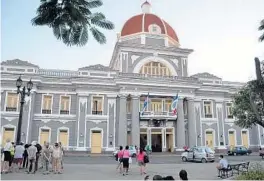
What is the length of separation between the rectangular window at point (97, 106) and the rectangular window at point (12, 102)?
350 inches

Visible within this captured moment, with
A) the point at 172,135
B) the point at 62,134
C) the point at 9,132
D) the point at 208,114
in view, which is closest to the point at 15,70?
the point at 9,132

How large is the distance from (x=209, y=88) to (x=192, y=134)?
7.02m

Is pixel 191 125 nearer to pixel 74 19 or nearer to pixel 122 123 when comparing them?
pixel 122 123

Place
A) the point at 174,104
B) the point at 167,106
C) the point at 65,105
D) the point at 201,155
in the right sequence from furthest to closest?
the point at 167,106 → the point at 65,105 → the point at 174,104 → the point at 201,155

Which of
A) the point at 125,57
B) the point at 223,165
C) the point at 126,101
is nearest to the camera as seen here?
the point at 223,165

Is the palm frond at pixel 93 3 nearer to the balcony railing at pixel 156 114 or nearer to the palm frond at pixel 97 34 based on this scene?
the palm frond at pixel 97 34

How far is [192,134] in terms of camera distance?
34500 mm

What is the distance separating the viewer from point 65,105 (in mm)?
33625

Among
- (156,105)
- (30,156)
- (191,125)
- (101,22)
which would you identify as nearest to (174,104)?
(156,105)

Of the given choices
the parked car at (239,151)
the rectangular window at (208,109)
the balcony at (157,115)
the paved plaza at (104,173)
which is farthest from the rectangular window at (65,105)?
the parked car at (239,151)

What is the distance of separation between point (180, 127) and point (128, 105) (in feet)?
23.0

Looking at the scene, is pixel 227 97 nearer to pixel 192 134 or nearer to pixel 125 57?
pixel 192 134

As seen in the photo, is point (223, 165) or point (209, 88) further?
point (209, 88)

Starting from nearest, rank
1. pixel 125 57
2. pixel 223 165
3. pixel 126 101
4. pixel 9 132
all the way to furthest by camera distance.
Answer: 1. pixel 223 165
2. pixel 9 132
3. pixel 126 101
4. pixel 125 57
